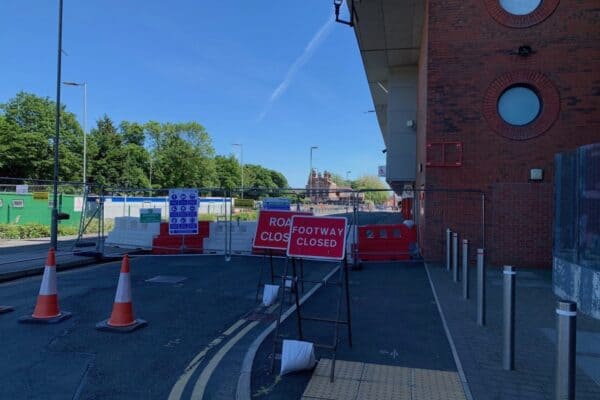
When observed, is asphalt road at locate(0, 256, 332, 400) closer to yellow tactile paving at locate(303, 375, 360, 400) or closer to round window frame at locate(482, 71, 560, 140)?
yellow tactile paving at locate(303, 375, 360, 400)

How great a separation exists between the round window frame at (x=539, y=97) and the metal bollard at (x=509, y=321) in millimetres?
8350

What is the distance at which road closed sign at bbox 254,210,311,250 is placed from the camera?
7.42 metres

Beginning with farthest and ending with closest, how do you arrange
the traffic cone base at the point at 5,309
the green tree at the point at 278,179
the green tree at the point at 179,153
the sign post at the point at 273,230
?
the green tree at the point at 278,179 < the green tree at the point at 179,153 < the sign post at the point at 273,230 < the traffic cone base at the point at 5,309

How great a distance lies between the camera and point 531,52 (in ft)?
38.9

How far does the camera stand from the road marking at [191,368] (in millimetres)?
4259

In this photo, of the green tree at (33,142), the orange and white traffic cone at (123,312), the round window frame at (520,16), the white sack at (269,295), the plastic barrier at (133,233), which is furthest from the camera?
the green tree at (33,142)

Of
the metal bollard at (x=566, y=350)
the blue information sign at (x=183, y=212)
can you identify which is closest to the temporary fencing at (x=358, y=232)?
the blue information sign at (x=183, y=212)

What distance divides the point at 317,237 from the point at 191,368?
2062mm

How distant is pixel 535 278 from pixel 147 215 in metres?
12.5

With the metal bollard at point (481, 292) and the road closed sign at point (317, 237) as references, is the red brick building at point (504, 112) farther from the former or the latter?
the road closed sign at point (317, 237)

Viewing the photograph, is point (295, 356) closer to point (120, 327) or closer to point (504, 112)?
point (120, 327)

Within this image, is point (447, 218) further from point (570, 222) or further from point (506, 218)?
point (570, 222)

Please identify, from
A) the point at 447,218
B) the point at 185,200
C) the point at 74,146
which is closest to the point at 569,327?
the point at 447,218

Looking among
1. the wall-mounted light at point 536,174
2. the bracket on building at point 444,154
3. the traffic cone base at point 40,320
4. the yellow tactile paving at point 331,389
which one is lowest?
the traffic cone base at point 40,320
